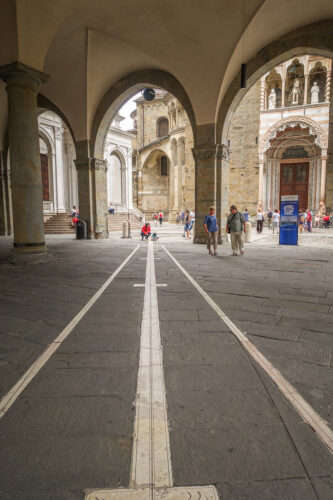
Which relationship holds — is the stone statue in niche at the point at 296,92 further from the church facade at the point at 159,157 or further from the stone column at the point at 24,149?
the stone column at the point at 24,149

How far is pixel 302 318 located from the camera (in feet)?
11.0

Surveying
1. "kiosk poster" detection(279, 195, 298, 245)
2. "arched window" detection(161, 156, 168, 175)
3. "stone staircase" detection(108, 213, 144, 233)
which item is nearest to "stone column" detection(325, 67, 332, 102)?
"kiosk poster" detection(279, 195, 298, 245)

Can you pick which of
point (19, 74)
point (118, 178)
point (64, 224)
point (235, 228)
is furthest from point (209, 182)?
point (118, 178)

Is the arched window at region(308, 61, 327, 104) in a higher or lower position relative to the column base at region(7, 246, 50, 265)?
higher

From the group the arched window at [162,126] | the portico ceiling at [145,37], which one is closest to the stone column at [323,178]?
the portico ceiling at [145,37]

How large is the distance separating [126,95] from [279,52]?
630cm

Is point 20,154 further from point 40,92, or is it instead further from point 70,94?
point 40,92

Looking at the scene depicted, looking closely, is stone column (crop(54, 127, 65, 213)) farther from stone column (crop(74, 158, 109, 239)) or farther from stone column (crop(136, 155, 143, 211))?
stone column (crop(136, 155, 143, 211))

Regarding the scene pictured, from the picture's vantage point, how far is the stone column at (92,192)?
1401 cm

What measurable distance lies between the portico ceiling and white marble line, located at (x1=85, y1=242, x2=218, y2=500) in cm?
745

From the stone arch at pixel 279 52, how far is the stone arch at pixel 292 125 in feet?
41.3

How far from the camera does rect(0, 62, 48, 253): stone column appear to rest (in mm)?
6906

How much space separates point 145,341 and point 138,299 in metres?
1.42

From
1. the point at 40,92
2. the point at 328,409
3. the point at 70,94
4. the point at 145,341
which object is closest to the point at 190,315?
the point at 145,341
